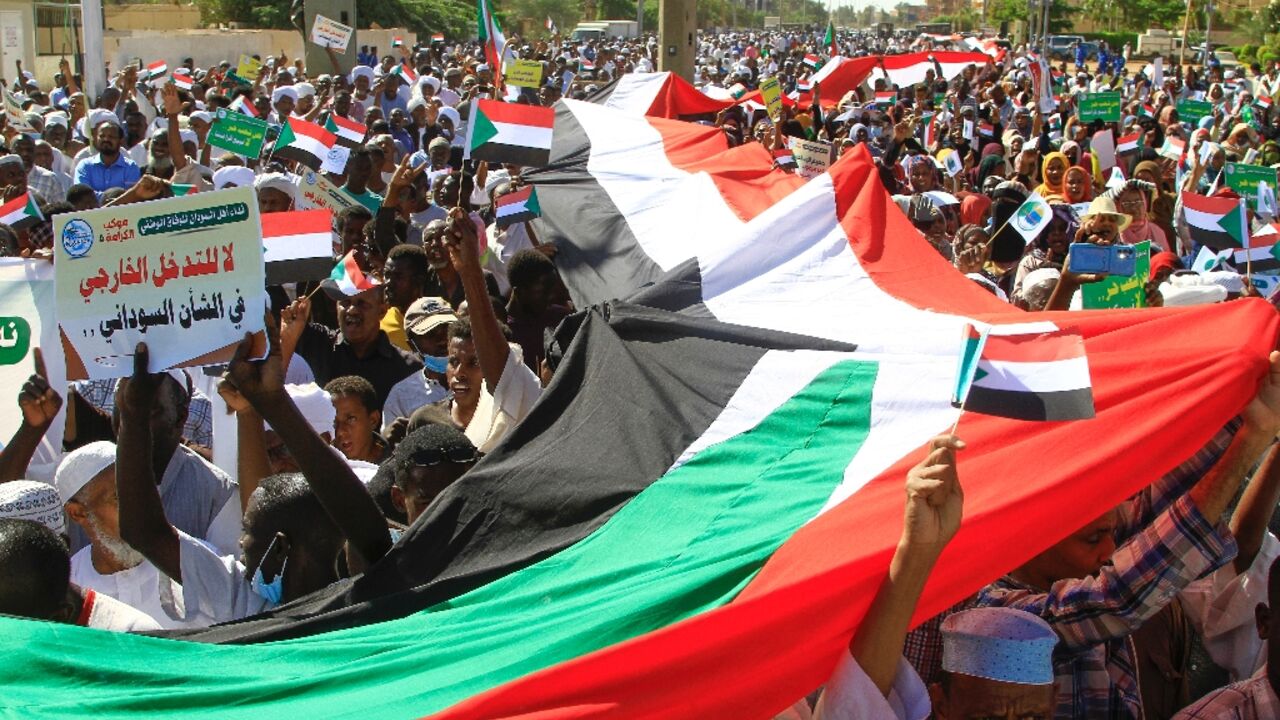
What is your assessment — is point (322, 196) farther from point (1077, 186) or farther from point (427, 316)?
point (1077, 186)

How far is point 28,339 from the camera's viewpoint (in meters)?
4.47

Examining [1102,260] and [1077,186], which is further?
[1077,186]

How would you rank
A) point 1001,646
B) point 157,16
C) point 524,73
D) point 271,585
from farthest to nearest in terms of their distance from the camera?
point 157,16 < point 524,73 < point 271,585 < point 1001,646

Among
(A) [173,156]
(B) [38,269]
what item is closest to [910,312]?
(B) [38,269]

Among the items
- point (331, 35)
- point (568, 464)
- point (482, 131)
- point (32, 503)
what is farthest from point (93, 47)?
point (568, 464)

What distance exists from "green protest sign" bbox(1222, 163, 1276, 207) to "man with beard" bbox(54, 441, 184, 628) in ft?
26.7

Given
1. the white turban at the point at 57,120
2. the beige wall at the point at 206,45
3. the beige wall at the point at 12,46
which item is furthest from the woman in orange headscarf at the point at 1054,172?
the beige wall at the point at 12,46

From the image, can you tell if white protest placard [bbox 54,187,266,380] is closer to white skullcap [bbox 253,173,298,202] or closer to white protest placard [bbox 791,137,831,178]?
white skullcap [bbox 253,173,298,202]

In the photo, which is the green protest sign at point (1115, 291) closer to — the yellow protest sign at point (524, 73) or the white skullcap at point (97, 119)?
the white skullcap at point (97, 119)

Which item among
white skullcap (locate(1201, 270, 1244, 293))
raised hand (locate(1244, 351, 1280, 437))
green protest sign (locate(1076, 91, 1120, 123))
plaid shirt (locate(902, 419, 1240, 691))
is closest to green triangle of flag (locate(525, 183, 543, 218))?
white skullcap (locate(1201, 270, 1244, 293))

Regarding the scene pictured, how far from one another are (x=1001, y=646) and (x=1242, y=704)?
63 centimetres

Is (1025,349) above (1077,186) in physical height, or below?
above

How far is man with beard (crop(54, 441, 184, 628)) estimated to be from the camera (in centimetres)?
395

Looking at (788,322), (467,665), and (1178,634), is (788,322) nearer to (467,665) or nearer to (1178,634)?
(1178,634)
